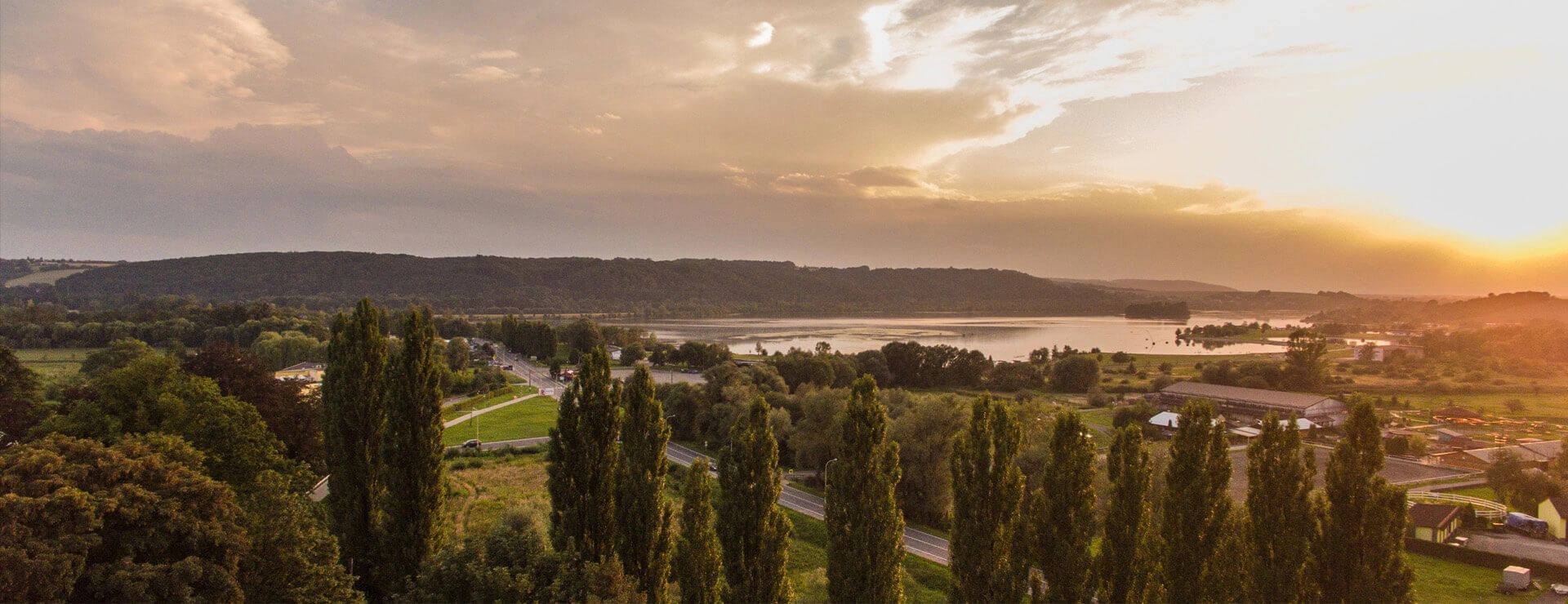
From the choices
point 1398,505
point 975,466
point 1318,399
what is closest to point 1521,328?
point 1318,399

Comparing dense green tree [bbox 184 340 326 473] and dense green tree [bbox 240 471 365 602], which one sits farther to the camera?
dense green tree [bbox 184 340 326 473]

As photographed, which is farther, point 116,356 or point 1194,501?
point 116,356

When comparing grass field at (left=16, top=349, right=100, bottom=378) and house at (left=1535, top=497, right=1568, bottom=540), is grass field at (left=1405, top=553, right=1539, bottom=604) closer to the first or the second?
house at (left=1535, top=497, right=1568, bottom=540)

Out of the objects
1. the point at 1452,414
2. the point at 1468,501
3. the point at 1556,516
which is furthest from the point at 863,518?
the point at 1452,414

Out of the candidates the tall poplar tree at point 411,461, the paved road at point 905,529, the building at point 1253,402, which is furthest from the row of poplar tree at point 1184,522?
the building at point 1253,402

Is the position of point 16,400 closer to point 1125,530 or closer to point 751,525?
point 751,525

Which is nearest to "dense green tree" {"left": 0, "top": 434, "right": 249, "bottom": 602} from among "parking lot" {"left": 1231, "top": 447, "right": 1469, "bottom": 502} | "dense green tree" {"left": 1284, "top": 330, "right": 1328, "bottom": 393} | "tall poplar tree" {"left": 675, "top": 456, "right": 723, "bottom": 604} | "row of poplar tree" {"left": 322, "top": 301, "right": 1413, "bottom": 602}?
"row of poplar tree" {"left": 322, "top": 301, "right": 1413, "bottom": 602}
